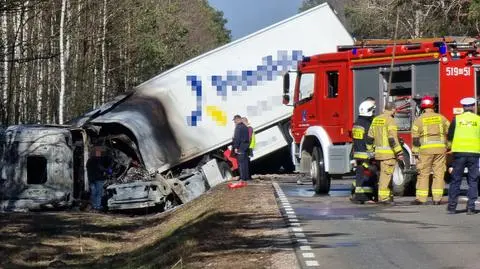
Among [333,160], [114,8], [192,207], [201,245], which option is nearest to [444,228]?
[201,245]

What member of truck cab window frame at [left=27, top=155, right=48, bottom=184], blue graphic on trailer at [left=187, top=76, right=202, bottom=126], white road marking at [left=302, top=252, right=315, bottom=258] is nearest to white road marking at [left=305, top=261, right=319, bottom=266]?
white road marking at [left=302, top=252, right=315, bottom=258]

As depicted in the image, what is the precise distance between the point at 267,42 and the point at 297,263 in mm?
15946

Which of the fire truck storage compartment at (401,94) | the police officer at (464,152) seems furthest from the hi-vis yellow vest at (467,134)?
the fire truck storage compartment at (401,94)

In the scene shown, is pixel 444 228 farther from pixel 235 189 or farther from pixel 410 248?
pixel 235 189

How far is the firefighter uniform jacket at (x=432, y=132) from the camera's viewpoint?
1527 centimetres

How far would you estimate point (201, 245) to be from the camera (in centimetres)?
1195

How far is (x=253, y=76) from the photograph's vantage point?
25.2 m

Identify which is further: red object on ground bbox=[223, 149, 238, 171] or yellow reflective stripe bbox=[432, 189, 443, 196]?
red object on ground bbox=[223, 149, 238, 171]

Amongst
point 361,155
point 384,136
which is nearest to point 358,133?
point 361,155

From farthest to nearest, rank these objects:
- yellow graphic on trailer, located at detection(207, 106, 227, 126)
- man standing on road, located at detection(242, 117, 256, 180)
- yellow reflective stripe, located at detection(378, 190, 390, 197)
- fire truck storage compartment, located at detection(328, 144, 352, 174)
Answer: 1. yellow graphic on trailer, located at detection(207, 106, 227, 126)
2. man standing on road, located at detection(242, 117, 256, 180)
3. fire truck storage compartment, located at detection(328, 144, 352, 174)
4. yellow reflective stripe, located at detection(378, 190, 390, 197)

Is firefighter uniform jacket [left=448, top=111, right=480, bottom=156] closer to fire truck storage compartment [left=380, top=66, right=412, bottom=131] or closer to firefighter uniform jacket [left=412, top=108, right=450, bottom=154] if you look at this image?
firefighter uniform jacket [left=412, top=108, right=450, bottom=154]

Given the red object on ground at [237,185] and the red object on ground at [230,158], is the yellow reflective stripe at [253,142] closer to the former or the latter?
the red object on ground at [230,158]

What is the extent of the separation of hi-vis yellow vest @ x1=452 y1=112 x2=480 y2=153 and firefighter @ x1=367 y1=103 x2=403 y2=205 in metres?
1.35

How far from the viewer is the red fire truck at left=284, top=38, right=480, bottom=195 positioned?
1647cm
